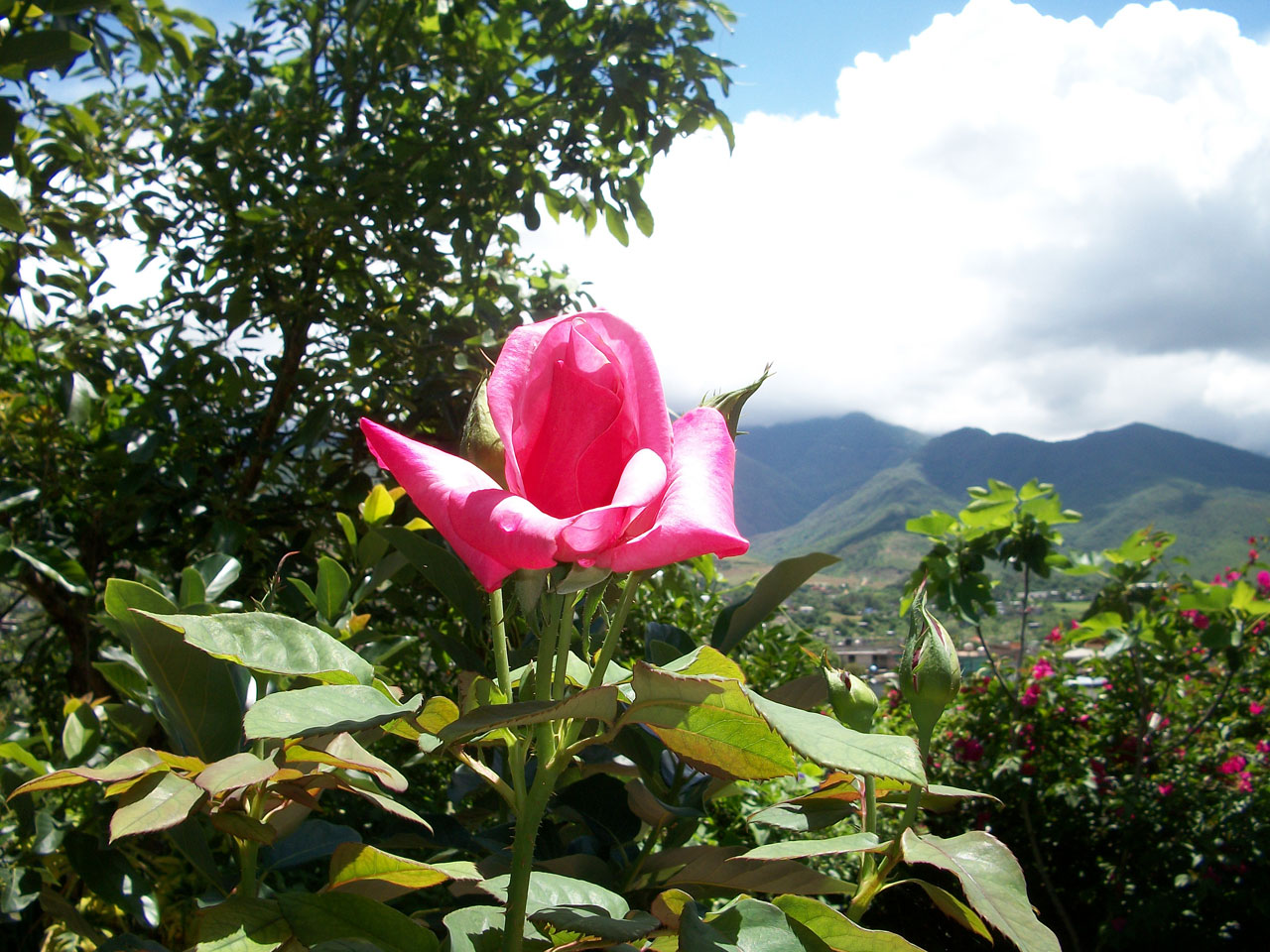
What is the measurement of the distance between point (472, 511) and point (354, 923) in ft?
1.04

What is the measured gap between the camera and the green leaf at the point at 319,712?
0.42 metres

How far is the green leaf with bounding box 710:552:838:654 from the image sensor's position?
850 millimetres

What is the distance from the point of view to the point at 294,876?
162 cm

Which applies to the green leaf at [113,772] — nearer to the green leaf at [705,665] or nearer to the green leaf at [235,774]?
the green leaf at [235,774]

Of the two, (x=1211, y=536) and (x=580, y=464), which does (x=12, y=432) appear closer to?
(x=580, y=464)

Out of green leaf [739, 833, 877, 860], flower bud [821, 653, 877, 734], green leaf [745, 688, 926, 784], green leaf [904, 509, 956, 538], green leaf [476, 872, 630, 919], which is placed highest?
green leaf [904, 509, 956, 538]

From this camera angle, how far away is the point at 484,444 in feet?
1.57

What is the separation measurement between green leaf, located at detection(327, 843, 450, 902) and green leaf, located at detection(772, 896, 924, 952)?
256 mm

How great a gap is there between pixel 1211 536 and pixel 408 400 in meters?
41.4

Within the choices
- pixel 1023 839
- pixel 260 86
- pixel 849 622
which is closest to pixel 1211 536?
pixel 849 622

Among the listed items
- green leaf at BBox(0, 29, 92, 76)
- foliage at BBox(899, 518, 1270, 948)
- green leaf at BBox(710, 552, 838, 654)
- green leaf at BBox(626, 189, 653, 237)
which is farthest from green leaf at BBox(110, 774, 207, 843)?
foliage at BBox(899, 518, 1270, 948)

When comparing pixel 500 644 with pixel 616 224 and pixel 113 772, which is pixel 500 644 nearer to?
pixel 113 772

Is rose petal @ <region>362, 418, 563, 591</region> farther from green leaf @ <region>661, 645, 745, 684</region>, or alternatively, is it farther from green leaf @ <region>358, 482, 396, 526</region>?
green leaf @ <region>358, 482, 396, 526</region>

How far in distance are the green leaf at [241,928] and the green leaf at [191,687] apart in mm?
160
